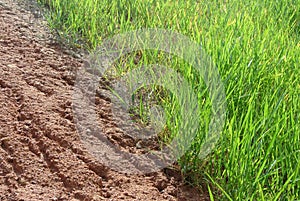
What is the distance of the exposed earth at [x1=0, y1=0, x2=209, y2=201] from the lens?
154cm

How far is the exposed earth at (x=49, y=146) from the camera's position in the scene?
154 centimetres

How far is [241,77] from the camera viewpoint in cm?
174

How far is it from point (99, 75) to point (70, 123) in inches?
16.8

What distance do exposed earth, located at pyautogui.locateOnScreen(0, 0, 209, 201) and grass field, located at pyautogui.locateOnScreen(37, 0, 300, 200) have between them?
16cm

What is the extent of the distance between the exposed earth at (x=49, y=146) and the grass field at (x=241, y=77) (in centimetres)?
16

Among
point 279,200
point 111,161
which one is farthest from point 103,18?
point 279,200

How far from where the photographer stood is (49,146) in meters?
1.70

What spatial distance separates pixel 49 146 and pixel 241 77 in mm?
785

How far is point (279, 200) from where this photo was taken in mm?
1460

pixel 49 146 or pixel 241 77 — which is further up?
pixel 241 77

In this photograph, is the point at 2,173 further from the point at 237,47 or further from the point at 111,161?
the point at 237,47

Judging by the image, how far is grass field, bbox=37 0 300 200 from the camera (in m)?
1.49

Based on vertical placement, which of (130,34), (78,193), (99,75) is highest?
(130,34)

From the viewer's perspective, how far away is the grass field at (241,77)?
4.88 feet
